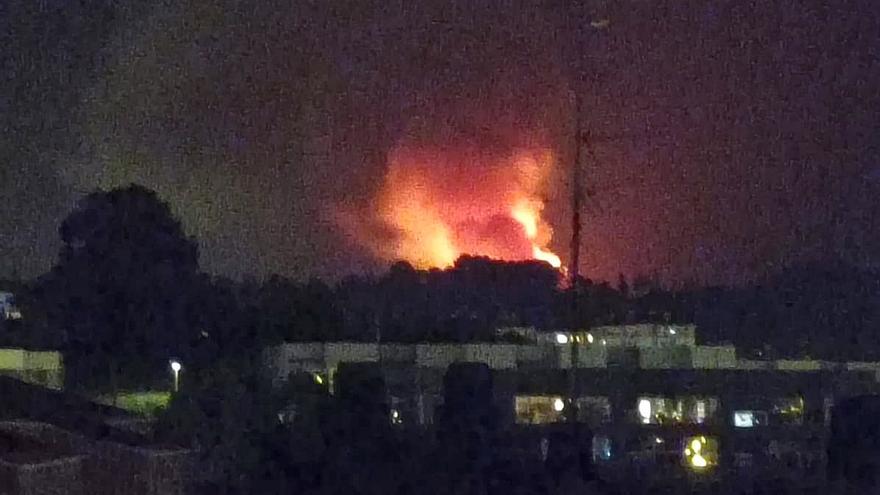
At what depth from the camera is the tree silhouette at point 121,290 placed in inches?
1164

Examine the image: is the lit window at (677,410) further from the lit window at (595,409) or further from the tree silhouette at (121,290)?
the tree silhouette at (121,290)

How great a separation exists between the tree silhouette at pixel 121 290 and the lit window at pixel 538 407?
7.23m

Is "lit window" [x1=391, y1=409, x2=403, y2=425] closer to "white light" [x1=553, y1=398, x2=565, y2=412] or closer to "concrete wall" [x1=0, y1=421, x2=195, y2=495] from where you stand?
"white light" [x1=553, y1=398, x2=565, y2=412]

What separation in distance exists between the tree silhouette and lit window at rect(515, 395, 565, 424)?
7.23 meters

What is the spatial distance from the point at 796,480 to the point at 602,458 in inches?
160

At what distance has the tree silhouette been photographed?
2956 cm

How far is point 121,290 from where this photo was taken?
3231 cm

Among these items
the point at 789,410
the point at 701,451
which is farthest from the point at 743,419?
the point at 701,451

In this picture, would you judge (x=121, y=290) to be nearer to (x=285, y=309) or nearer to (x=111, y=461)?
(x=285, y=309)

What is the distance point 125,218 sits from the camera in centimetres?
3362

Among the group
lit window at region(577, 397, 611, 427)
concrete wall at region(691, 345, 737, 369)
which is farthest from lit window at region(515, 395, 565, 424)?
concrete wall at region(691, 345, 737, 369)

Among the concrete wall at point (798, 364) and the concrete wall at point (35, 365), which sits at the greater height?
the concrete wall at point (798, 364)

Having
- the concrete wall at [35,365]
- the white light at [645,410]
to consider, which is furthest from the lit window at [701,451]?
the concrete wall at [35,365]

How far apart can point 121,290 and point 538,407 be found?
10.5 metres
